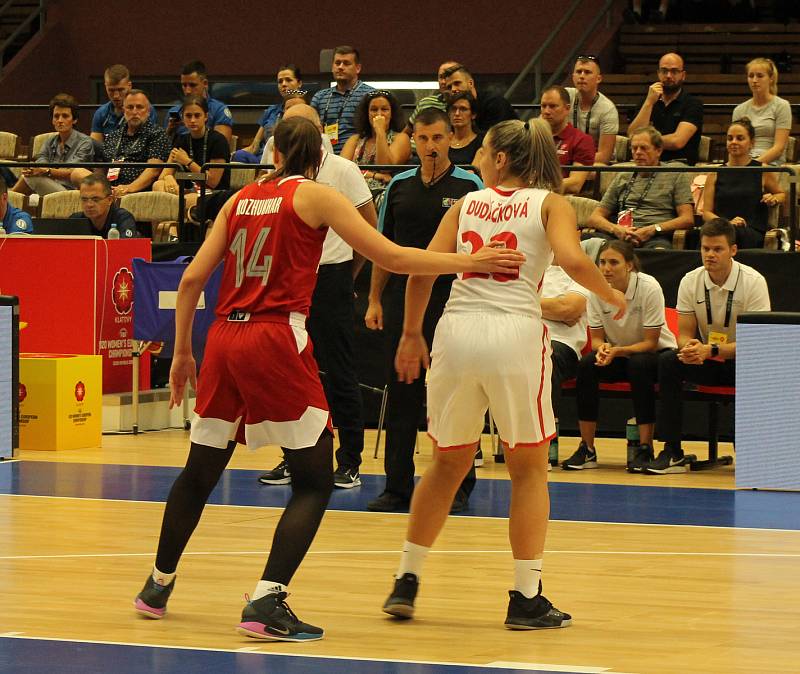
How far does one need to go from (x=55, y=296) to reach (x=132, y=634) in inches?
242

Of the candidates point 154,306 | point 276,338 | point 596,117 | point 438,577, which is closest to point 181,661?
point 276,338

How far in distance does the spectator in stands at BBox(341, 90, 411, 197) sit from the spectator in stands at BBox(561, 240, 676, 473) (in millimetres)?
2188

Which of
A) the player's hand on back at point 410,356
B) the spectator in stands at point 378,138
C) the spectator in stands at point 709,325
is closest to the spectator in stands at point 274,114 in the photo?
the spectator in stands at point 378,138

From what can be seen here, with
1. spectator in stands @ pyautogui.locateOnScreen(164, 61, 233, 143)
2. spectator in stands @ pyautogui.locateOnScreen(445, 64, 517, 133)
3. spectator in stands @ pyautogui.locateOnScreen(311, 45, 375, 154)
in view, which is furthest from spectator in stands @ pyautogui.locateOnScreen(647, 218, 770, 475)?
spectator in stands @ pyautogui.locateOnScreen(164, 61, 233, 143)

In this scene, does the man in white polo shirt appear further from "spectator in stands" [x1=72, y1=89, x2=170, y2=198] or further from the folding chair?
"spectator in stands" [x1=72, y1=89, x2=170, y2=198]

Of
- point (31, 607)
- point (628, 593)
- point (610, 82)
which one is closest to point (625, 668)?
point (628, 593)

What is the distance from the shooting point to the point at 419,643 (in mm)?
4707

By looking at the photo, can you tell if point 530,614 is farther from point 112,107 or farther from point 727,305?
point 112,107

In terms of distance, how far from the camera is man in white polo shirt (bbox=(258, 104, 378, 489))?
25.7 ft

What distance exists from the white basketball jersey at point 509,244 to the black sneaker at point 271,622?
3.60 feet

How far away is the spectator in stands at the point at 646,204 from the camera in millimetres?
10484

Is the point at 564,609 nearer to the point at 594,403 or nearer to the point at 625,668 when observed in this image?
the point at 625,668

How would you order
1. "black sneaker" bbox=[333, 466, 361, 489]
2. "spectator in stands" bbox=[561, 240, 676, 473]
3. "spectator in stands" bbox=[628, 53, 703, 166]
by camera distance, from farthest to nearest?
"spectator in stands" bbox=[628, 53, 703, 166] → "spectator in stands" bbox=[561, 240, 676, 473] → "black sneaker" bbox=[333, 466, 361, 489]

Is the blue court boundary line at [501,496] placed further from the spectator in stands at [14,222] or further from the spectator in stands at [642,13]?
the spectator in stands at [642,13]
